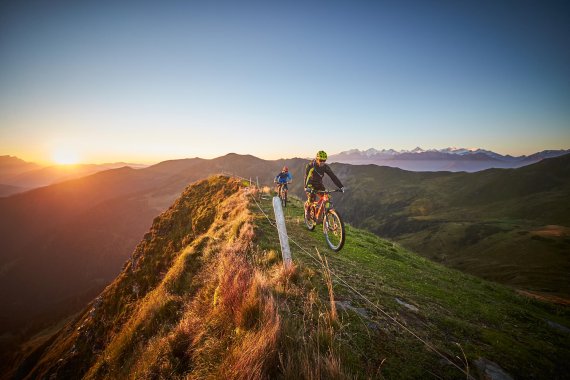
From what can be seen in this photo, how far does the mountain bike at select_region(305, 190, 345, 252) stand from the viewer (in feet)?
32.8

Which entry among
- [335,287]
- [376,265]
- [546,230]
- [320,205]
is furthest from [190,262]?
[546,230]

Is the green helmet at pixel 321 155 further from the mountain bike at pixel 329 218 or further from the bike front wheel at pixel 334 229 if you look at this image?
the bike front wheel at pixel 334 229

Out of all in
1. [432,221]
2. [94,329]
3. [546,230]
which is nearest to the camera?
[94,329]

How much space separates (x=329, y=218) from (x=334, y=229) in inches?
20.1

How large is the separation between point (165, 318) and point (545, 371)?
372 inches

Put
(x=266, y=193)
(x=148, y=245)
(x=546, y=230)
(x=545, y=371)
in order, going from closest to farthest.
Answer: (x=545, y=371) → (x=148, y=245) → (x=266, y=193) → (x=546, y=230)

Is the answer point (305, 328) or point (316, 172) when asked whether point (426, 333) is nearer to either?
point (305, 328)

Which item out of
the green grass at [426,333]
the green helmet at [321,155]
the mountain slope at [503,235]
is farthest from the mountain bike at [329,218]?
the mountain slope at [503,235]

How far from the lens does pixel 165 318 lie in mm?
7906

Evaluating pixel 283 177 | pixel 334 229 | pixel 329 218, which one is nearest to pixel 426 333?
pixel 334 229

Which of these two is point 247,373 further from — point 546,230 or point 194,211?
point 546,230

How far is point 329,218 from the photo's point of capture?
10.7 meters

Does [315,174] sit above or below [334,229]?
above

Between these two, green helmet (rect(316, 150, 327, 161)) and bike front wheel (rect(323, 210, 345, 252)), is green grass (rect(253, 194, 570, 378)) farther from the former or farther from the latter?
green helmet (rect(316, 150, 327, 161))
